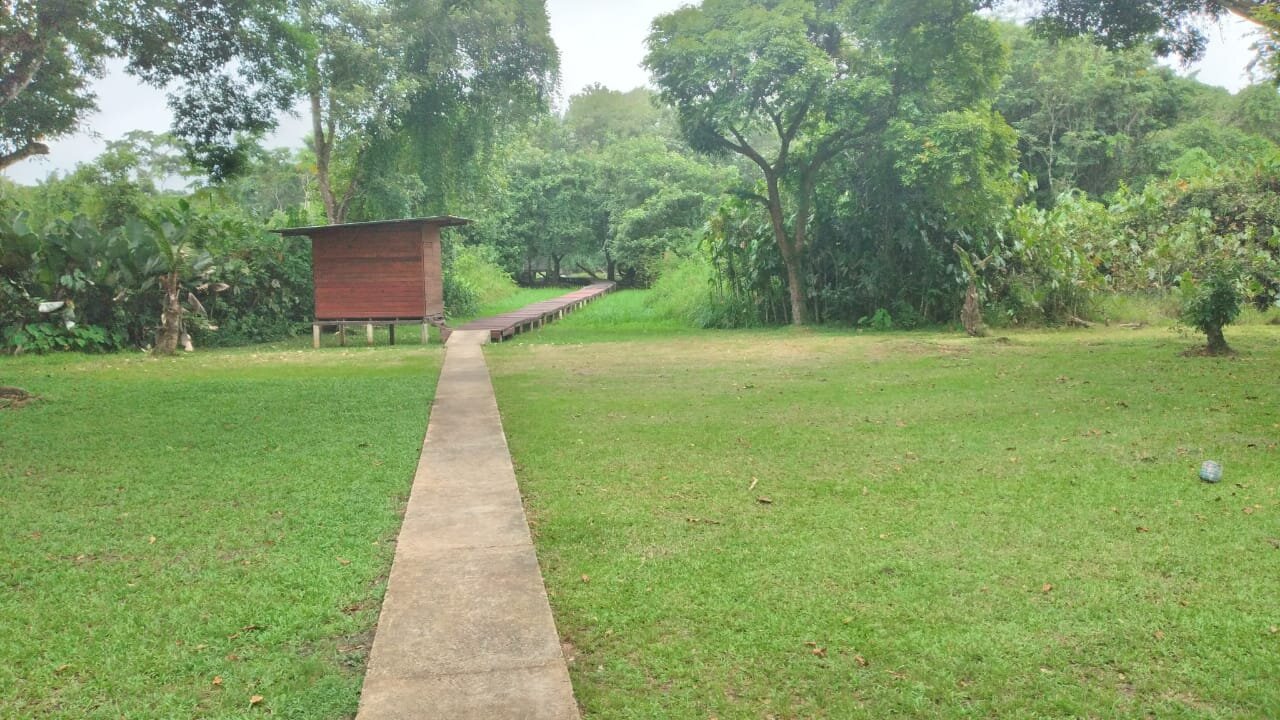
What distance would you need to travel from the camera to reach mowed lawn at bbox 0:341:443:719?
2654mm

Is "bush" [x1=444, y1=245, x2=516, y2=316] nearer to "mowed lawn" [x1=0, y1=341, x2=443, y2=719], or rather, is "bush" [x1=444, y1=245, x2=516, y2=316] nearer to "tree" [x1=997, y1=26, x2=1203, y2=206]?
"mowed lawn" [x1=0, y1=341, x2=443, y2=719]

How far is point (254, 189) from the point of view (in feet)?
135

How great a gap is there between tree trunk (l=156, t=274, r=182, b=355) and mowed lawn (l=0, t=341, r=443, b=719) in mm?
5438

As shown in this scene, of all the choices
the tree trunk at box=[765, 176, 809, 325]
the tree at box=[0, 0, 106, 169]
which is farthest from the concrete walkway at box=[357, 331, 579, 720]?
the tree trunk at box=[765, 176, 809, 325]

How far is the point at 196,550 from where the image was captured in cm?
385

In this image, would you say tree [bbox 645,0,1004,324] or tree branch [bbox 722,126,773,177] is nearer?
tree [bbox 645,0,1004,324]

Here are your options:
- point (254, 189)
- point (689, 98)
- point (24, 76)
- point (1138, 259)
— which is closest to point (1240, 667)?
point (24, 76)

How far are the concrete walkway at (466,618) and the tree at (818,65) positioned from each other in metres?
11.0

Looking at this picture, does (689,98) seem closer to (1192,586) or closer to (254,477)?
(254,477)

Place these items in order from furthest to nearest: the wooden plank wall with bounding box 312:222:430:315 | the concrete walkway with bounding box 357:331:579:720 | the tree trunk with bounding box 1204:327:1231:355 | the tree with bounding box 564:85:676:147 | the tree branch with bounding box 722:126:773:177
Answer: the tree with bounding box 564:85:676:147, the tree branch with bounding box 722:126:773:177, the wooden plank wall with bounding box 312:222:430:315, the tree trunk with bounding box 1204:327:1231:355, the concrete walkway with bounding box 357:331:579:720

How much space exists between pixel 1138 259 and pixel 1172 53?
5933 mm

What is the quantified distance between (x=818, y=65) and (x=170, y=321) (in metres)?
10.9

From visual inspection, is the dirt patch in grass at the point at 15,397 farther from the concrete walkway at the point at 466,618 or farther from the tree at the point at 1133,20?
the tree at the point at 1133,20

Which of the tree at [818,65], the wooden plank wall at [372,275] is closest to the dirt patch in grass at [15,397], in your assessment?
the wooden plank wall at [372,275]
